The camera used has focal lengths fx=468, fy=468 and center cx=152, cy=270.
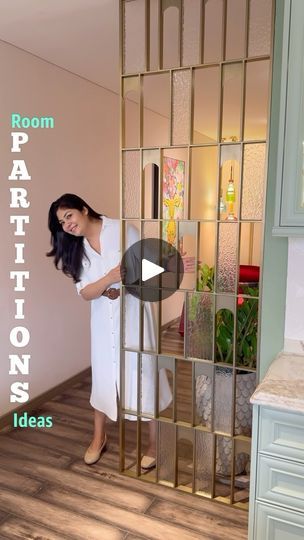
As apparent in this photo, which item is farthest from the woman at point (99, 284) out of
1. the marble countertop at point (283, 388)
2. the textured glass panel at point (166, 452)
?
the marble countertop at point (283, 388)

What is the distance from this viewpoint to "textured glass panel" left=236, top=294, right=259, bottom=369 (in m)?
2.16

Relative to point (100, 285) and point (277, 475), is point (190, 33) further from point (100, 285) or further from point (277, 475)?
point (277, 475)

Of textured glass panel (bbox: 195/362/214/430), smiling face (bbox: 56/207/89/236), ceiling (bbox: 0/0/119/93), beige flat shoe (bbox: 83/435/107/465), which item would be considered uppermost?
ceiling (bbox: 0/0/119/93)

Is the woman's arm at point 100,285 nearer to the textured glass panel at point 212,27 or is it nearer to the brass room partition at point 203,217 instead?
the brass room partition at point 203,217

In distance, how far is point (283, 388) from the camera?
147cm

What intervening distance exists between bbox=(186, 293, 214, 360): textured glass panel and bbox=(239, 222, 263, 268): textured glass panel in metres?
0.20

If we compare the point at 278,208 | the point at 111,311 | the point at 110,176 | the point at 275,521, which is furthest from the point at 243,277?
the point at 110,176

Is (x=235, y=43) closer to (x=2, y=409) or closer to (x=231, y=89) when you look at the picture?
(x=231, y=89)

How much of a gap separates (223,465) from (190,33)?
2092 mm

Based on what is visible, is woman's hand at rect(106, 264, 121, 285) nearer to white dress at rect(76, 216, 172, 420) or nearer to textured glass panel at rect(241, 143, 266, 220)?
white dress at rect(76, 216, 172, 420)

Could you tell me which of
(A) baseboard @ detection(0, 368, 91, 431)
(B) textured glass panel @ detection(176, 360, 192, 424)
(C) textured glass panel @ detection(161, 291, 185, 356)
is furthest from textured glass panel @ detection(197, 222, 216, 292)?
(A) baseboard @ detection(0, 368, 91, 431)

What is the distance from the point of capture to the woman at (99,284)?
2.46 m

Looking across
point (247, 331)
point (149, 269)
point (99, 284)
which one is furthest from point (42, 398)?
point (247, 331)

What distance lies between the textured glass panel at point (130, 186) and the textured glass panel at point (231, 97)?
458 millimetres
